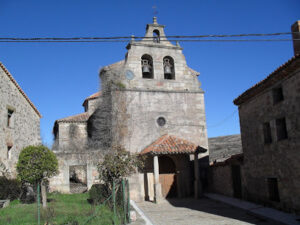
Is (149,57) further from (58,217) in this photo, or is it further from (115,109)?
(58,217)

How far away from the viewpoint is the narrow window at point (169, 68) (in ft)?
66.0

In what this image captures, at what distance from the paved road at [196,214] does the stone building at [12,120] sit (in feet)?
25.5

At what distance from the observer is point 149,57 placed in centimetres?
2023

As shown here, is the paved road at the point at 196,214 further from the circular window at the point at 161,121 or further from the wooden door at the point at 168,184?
the circular window at the point at 161,121

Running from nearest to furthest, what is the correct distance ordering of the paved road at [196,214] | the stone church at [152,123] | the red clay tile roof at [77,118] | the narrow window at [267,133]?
the paved road at [196,214], the narrow window at [267,133], the stone church at [152,123], the red clay tile roof at [77,118]

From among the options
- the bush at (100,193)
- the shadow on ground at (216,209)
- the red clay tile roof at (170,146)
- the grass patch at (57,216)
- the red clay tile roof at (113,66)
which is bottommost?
the shadow on ground at (216,209)

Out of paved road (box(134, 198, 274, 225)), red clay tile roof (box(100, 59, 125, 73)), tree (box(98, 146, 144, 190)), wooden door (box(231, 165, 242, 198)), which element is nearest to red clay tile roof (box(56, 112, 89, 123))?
red clay tile roof (box(100, 59, 125, 73))

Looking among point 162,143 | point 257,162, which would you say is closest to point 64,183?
point 162,143

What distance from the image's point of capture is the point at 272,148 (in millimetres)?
12930

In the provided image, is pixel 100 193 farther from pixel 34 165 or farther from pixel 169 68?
pixel 169 68

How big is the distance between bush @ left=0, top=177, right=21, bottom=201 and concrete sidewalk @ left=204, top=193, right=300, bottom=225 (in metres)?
10.2

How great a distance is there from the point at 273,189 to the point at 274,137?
2.35 m

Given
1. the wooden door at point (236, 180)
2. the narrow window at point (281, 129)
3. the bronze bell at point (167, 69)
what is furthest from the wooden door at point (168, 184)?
the narrow window at point (281, 129)

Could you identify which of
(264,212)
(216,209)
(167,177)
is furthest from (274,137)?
(167,177)
